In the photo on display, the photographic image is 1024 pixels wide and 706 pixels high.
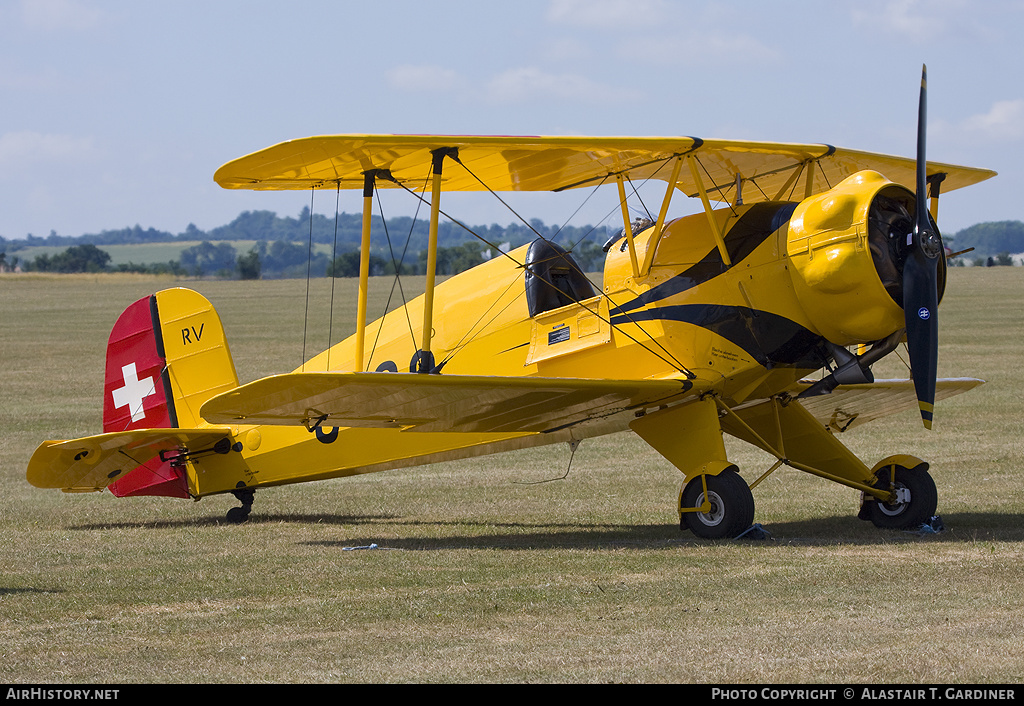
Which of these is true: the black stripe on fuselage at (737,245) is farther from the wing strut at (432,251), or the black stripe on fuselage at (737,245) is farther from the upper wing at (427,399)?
the wing strut at (432,251)

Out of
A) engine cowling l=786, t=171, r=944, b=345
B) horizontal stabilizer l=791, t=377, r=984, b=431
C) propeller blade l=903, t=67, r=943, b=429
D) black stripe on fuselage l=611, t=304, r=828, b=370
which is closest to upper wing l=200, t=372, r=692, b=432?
black stripe on fuselage l=611, t=304, r=828, b=370

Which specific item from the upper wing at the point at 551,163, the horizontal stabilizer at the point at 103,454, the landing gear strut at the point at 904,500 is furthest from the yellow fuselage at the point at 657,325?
the landing gear strut at the point at 904,500

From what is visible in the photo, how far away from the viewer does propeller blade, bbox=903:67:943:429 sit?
8672 mm

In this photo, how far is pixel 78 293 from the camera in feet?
200

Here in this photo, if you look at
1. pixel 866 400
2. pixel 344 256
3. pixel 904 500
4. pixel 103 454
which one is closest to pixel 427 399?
pixel 103 454

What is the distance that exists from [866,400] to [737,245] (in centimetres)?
308

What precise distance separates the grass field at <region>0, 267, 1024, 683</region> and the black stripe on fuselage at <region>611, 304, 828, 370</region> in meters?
1.38

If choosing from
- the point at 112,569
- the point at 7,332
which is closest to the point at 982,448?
the point at 112,569

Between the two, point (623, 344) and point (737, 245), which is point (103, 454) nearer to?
point (623, 344)

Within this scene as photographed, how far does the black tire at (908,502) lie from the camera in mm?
9891

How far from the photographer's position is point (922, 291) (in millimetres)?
8688
